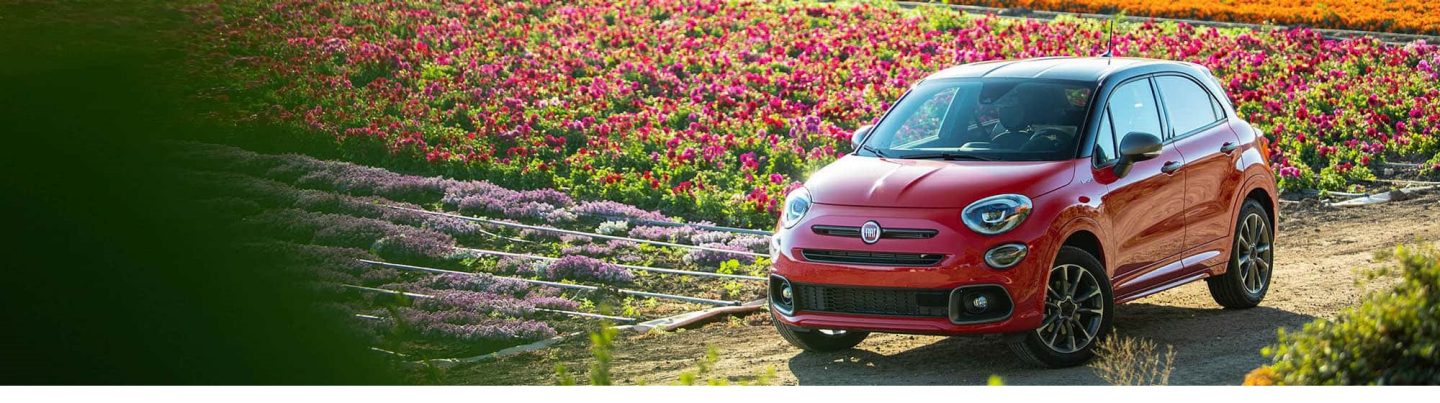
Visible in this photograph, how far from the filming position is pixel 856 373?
8.13 m

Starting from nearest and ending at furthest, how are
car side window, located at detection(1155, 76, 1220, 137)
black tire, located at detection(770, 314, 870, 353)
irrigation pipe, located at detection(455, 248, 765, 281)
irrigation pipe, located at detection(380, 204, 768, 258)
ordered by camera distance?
black tire, located at detection(770, 314, 870, 353) → car side window, located at detection(1155, 76, 1220, 137) → irrigation pipe, located at detection(455, 248, 765, 281) → irrigation pipe, located at detection(380, 204, 768, 258)

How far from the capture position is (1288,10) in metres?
16.0

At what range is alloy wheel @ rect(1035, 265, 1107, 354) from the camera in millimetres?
7660

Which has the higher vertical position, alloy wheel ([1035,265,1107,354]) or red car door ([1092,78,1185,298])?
red car door ([1092,78,1185,298])

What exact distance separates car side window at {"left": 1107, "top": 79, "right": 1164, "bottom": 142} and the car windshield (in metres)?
0.18

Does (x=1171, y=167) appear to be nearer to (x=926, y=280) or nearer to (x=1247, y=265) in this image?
(x=1247, y=265)

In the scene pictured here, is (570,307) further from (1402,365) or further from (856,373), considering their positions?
(1402,365)

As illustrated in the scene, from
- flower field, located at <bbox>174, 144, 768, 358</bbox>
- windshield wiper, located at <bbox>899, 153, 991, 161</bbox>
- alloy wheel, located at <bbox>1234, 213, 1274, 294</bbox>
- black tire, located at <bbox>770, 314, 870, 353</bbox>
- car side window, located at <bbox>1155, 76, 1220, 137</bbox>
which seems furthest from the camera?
flower field, located at <bbox>174, 144, 768, 358</bbox>

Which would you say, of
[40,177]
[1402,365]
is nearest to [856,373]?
[1402,365]

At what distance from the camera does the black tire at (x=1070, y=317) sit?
7625 mm

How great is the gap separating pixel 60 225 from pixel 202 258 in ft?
3.24

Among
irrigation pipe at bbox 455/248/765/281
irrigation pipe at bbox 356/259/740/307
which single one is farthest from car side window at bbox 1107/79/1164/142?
irrigation pipe at bbox 455/248/765/281

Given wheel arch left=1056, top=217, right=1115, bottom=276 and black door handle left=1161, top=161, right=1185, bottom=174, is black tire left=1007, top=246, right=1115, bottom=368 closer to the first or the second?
wheel arch left=1056, top=217, right=1115, bottom=276

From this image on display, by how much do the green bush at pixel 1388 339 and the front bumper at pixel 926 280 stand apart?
4.70 feet
